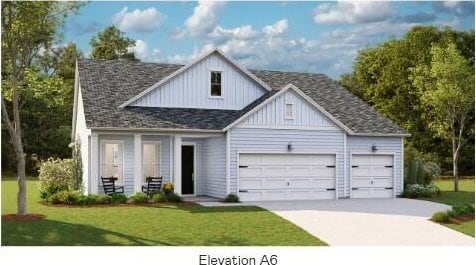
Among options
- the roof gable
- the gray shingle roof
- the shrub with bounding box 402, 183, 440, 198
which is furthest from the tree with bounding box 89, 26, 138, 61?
the shrub with bounding box 402, 183, 440, 198

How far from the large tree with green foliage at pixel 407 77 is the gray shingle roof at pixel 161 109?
15.9 metres

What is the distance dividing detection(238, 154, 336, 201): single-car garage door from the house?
0.04 metres

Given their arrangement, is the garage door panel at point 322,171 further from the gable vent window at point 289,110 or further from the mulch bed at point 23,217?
the mulch bed at point 23,217

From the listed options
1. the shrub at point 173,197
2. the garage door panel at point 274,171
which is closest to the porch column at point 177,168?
the shrub at point 173,197

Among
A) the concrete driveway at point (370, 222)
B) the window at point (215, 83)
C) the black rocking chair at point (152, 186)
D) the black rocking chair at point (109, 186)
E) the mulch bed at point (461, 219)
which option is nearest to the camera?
the concrete driveway at point (370, 222)

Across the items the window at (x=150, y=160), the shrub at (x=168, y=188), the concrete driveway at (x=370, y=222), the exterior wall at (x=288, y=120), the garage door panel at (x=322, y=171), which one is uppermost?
the exterior wall at (x=288, y=120)

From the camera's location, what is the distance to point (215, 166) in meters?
23.6

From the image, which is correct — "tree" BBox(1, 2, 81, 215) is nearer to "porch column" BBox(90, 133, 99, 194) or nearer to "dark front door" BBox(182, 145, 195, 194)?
"porch column" BBox(90, 133, 99, 194)

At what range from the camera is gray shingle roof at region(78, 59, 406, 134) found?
22969mm

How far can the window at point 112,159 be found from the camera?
22.9 metres

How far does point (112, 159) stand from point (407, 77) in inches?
1185

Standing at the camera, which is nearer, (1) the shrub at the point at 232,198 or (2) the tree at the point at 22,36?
(2) the tree at the point at 22,36

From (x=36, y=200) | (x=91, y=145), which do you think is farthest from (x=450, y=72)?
(x=36, y=200)

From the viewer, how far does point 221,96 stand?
2520 centimetres
